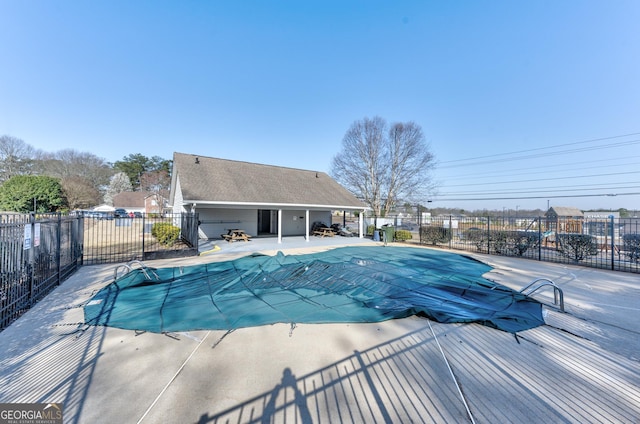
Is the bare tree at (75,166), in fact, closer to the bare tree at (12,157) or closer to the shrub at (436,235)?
the bare tree at (12,157)

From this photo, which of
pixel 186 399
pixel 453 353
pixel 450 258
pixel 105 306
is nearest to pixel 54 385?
pixel 186 399

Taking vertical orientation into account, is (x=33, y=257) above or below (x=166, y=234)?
above

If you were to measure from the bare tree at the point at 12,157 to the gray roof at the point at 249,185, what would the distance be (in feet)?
118

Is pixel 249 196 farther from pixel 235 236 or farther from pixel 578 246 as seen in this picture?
pixel 578 246

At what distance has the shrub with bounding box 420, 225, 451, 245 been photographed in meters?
15.1

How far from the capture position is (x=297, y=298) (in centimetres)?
499

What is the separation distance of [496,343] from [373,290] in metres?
2.40

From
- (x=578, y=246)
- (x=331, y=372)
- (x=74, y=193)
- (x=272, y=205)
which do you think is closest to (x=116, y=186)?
(x=74, y=193)

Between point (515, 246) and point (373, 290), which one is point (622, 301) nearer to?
point (373, 290)

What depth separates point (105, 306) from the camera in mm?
4539

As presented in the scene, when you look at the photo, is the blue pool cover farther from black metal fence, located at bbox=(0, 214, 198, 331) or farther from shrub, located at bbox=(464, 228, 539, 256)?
shrub, located at bbox=(464, 228, 539, 256)

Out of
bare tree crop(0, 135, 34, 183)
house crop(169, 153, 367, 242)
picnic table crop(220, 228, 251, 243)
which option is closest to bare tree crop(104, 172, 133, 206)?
bare tree crop(0, 135, 34, 183)

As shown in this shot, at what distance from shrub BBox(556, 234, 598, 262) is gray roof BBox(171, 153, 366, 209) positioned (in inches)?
403

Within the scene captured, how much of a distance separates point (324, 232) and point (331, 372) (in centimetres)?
1458
